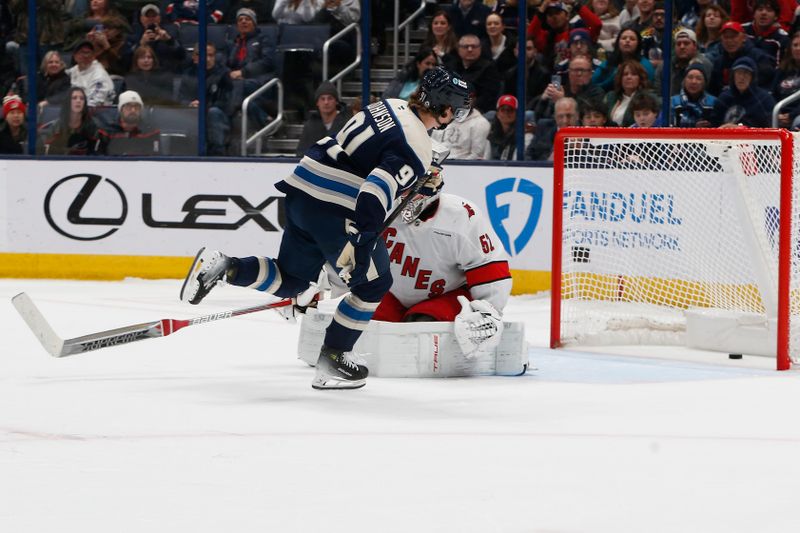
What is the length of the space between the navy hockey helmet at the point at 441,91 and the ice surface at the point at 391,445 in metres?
0.91

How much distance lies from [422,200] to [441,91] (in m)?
0.56

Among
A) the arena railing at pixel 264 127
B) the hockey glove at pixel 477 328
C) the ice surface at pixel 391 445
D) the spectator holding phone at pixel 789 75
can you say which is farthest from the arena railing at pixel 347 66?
the hockey glove at pixel 477 328

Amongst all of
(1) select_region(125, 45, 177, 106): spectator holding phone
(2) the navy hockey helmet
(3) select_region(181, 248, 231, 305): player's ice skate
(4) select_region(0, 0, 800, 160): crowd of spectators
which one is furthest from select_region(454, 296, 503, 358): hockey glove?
(1) select_region(125, 45, 177, 106): spectator holding phone

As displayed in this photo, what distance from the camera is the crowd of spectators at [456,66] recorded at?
7.06 metres

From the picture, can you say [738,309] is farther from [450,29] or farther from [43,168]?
[43,168]

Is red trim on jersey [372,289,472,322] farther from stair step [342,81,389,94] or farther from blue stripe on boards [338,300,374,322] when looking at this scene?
stair step [342,81,389,94]

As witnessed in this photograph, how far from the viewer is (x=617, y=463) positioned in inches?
124

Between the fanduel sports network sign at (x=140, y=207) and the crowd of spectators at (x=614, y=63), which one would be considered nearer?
the crowd of spectators at (x=614, y=63)

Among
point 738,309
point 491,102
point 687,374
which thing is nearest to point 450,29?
point 491,102

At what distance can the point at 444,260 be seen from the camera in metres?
4.61

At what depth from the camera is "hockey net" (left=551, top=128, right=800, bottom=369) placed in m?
4.93

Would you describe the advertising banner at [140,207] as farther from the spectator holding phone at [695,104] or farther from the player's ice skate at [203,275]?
the player's ice skate at [203,275]

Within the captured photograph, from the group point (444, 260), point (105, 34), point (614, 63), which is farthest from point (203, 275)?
point (105, 34)

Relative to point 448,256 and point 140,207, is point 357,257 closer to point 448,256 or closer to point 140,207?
point 448,256
